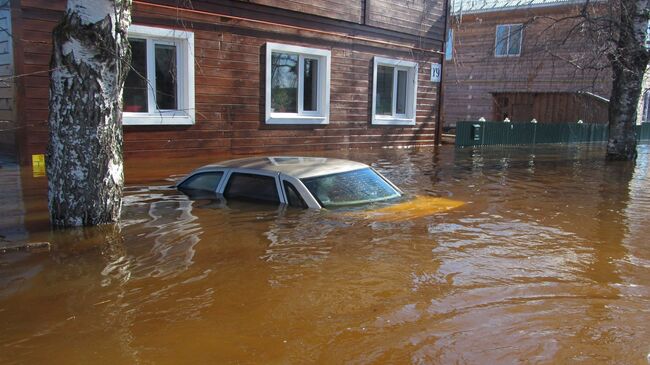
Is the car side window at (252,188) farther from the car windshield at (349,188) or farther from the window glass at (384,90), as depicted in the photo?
the window glass at (384,90)

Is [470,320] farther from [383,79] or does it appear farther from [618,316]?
[383,79]

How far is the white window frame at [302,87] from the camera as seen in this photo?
1444 centimetres

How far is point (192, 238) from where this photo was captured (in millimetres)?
6297

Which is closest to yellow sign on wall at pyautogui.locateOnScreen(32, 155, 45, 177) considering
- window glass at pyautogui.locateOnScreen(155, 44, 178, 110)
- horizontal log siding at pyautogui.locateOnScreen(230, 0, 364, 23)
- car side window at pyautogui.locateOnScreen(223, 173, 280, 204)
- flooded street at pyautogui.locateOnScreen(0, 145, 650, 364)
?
flooded street at pyautogui.locateOnScreen(0, 145, 650, 364)

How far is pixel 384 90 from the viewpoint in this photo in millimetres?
18234

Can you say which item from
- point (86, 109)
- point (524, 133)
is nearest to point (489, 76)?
point (524, 133)

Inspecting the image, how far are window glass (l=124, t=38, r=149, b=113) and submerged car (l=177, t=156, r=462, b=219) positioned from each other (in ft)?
15.9

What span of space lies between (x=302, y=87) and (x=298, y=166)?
335 inches

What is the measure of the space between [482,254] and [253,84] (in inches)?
371

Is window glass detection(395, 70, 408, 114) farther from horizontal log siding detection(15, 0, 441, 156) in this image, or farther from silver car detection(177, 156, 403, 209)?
silver car detection(177, 156, 403, 209)

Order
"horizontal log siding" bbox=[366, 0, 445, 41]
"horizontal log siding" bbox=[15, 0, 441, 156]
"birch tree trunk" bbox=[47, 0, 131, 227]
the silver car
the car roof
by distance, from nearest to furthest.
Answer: "birch tree trunk" bbox=[47, 0, 131, 227] → the silver car → the car roof → "horizontal log siding" bbox=[15, 0, 441, 156] → "horizontal log siding" bbox=[366, 0, 445, 41]

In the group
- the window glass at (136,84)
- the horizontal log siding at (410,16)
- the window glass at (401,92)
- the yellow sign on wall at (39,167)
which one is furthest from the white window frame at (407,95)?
the yellow sign on wall at (39,167)

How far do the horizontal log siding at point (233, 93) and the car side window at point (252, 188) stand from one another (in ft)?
10.7

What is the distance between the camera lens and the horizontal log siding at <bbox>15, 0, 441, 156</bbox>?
10641mm
